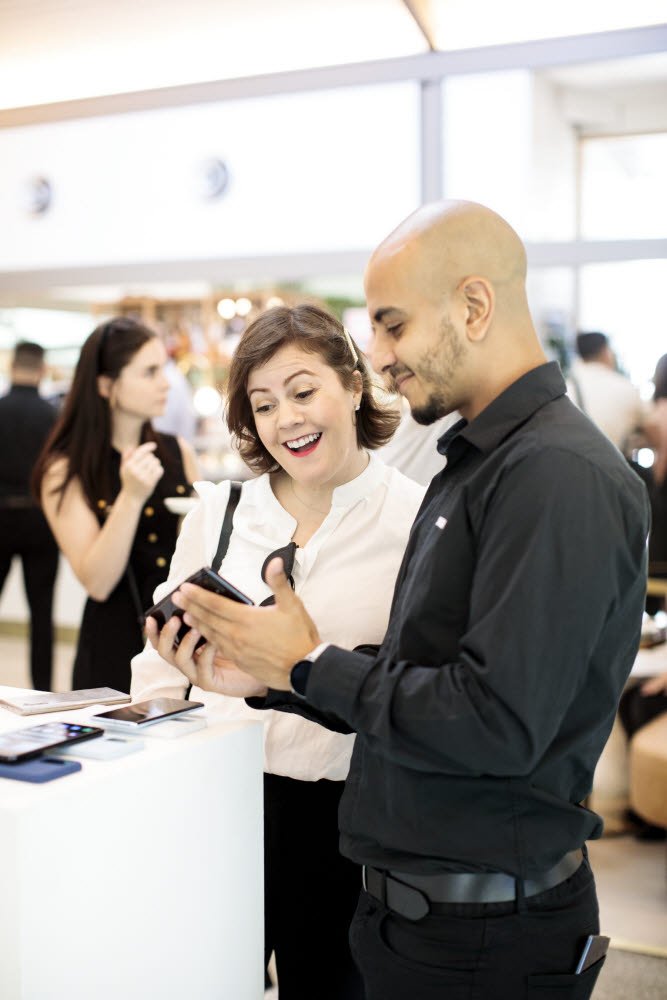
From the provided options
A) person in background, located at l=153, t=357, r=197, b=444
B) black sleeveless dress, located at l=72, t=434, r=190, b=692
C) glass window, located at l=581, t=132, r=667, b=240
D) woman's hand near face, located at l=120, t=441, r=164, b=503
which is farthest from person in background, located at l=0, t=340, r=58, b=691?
glass window, located at l=581, t=132, r=667, b=240

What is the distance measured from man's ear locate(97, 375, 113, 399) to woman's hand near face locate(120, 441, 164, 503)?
0.30 meters

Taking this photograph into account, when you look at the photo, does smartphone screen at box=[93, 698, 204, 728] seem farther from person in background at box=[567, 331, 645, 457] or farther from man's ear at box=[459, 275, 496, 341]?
person in background at box=[567, 331, 645, 457]

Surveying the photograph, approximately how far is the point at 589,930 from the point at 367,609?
1.99ft

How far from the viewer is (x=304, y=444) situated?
179 cm

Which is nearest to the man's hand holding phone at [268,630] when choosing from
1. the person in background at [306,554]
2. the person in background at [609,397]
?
the person in background at [306,554]

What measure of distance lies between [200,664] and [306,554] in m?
0.33

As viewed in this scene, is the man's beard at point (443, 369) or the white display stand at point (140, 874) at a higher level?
the man's beard at point (443, 369)

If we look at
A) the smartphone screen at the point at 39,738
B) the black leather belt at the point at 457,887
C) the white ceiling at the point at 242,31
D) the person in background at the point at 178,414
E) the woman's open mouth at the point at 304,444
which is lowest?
the black leather belt at the point at 457,887

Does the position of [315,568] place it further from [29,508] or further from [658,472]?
[29,508]

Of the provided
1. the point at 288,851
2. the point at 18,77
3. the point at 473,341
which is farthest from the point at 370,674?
the point at 18,77

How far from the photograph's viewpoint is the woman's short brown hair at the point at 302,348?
1807 mm

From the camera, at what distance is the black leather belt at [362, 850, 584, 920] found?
47.9 inches

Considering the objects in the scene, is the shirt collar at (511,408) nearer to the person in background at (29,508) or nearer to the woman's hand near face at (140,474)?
the woman's hand near face at (140,474)

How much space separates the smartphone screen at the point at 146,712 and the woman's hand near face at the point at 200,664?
4cm
